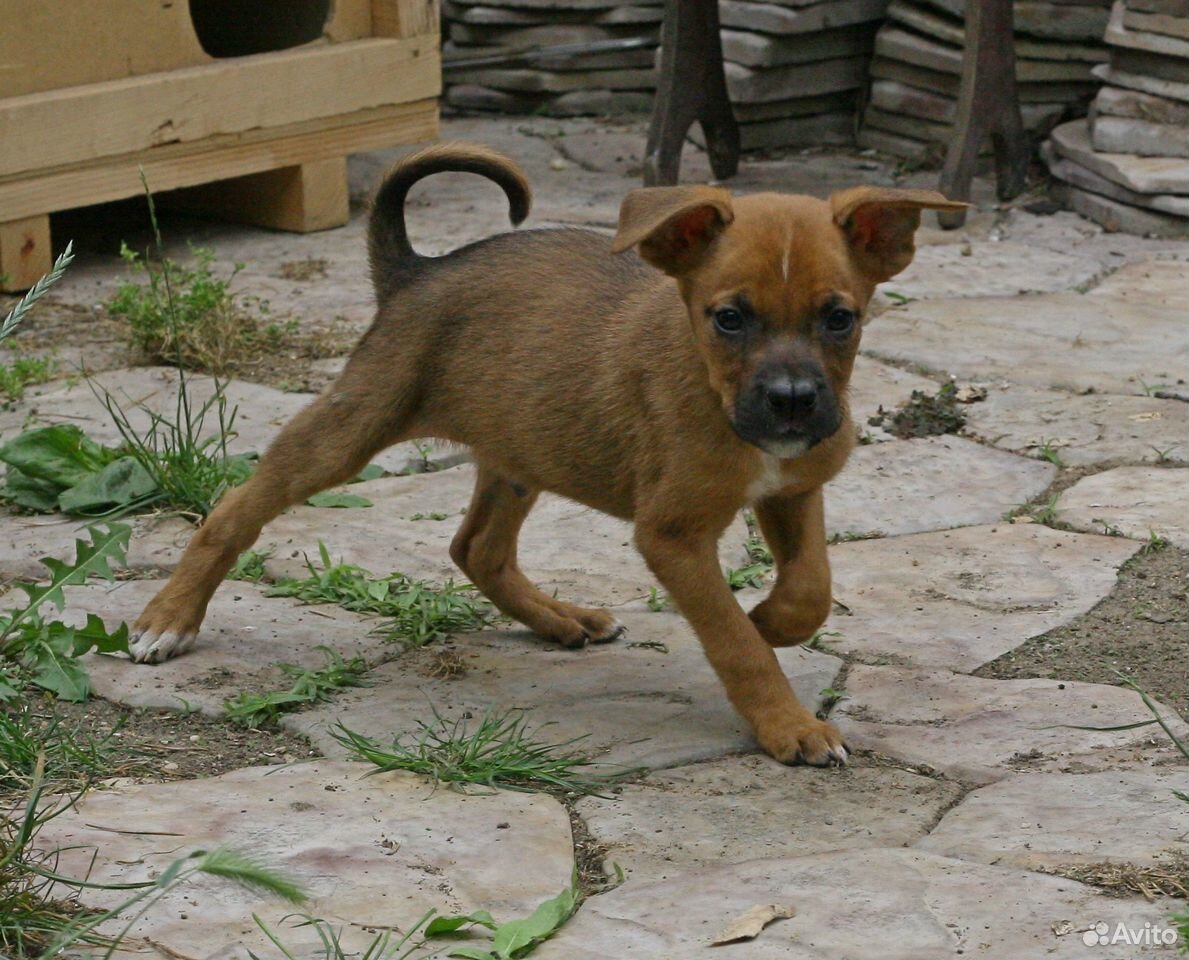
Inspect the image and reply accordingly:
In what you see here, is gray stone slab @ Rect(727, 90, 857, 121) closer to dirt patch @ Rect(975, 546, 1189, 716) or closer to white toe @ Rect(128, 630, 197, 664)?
dirt patch @ Rect(975, 546, 1189, 716)

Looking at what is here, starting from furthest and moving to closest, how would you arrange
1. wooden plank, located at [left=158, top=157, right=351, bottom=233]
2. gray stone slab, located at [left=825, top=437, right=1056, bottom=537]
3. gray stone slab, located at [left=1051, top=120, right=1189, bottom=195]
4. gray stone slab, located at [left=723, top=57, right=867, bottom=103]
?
gray stone slab, located at [left=723, top=57, right=867, bottom=103]
wooden plank, located at [left=158, top=157, right=351, bottom=233]
gray stone slab, located at [left=1051, top=120, right=1189, bottom=195]
gray stone slab, located at [left=825, top=437, right=1056, bottom=537]

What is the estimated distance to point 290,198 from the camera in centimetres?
769

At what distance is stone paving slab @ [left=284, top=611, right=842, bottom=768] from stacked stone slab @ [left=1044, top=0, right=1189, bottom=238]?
3960 mm

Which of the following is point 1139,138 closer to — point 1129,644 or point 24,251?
point 1129,644

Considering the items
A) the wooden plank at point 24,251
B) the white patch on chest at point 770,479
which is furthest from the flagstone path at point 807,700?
the wooden plank at point 24,251

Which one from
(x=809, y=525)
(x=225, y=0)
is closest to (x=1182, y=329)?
(x=809, y=525)

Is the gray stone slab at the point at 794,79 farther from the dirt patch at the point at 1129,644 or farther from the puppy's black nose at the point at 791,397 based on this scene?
the puppy's black nose at the point at 791,397

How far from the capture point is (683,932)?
108 inches

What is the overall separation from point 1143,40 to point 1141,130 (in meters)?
0.39

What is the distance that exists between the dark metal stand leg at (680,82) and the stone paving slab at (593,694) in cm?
412

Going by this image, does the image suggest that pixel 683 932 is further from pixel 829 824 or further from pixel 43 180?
pixel 43 180

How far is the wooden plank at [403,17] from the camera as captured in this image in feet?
25.3

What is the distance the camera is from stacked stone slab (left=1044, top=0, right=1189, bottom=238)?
288 inches

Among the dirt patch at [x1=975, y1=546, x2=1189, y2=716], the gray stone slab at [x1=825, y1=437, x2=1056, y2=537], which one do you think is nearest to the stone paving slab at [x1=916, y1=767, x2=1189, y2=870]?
the dirt patch at [x1=975, y1=546, x2=1189, y2=716]
